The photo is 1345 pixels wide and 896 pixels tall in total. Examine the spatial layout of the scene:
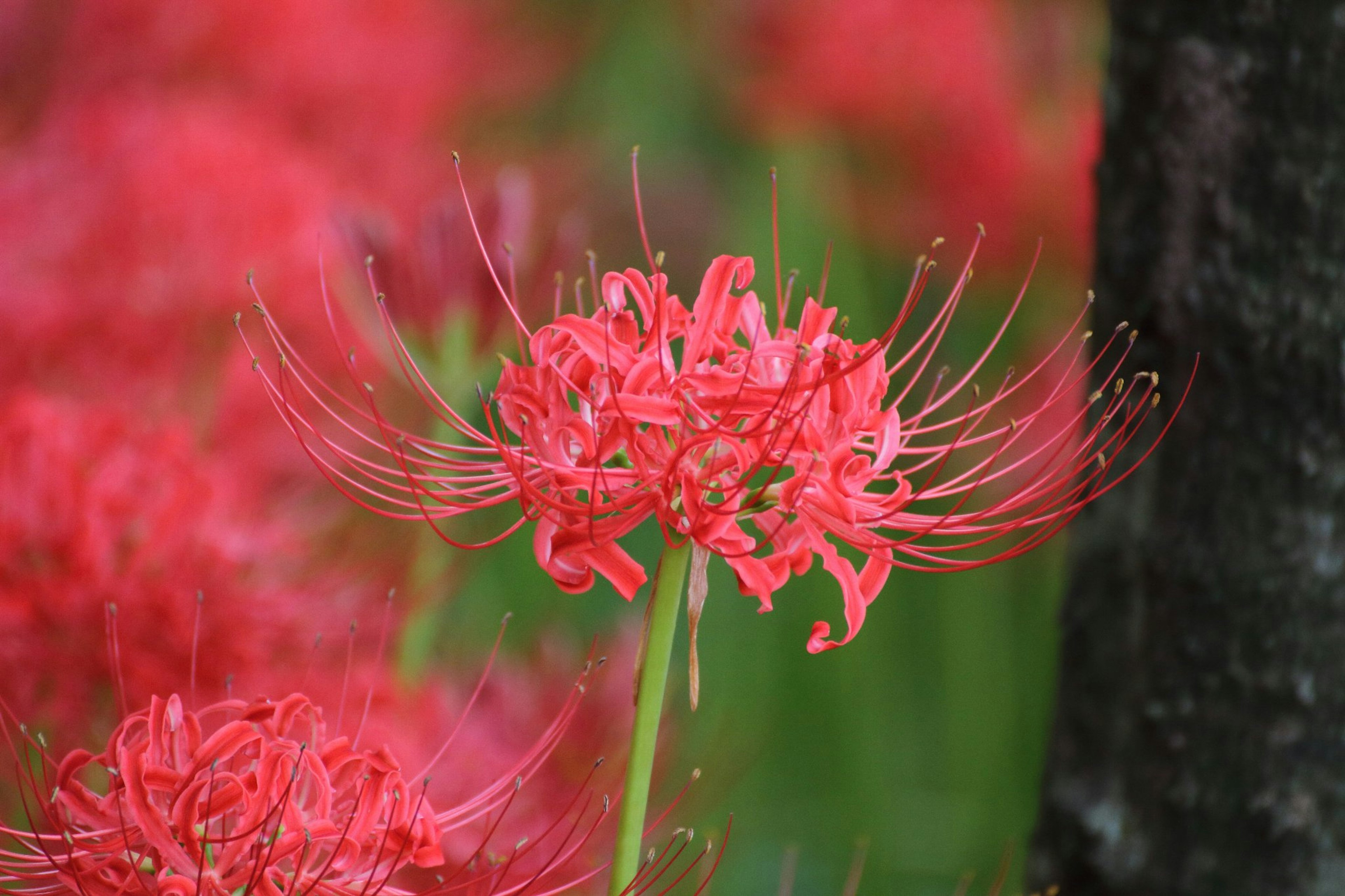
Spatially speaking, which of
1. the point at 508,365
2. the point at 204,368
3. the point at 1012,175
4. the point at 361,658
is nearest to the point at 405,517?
the point at 508,365

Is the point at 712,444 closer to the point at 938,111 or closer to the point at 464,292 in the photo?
the point at 464,292

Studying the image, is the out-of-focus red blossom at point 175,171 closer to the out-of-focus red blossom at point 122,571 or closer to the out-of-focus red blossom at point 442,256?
the out-of-focus red blossom at point 442,256

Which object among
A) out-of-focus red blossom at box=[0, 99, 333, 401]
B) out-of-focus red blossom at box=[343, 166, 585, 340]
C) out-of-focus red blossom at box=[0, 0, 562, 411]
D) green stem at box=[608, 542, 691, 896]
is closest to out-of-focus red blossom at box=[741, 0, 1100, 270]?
out-of-focus red blossom at box=[0, 0, 562, 411]

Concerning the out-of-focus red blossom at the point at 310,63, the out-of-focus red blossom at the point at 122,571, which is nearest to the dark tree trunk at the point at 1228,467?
the out-of-focus red blossom at the point at 122,571

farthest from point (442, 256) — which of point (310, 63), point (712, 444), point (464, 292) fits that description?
point (310, 63)

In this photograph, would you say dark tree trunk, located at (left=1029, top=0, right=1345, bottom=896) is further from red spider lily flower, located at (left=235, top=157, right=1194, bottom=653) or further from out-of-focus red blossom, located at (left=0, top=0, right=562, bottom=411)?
out-of-focus red blossom, located at (left=0, top=0, right=562, bottom=411)

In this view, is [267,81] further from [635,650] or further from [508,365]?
[508,365]
